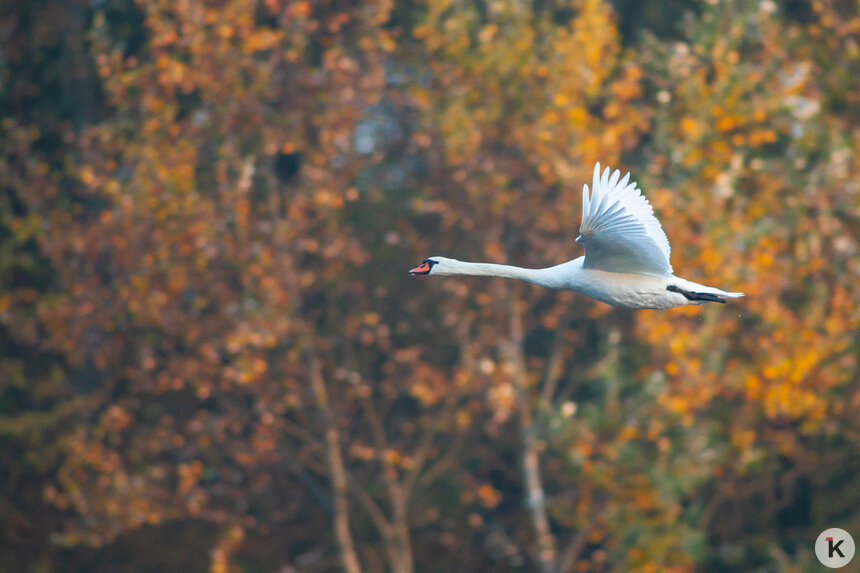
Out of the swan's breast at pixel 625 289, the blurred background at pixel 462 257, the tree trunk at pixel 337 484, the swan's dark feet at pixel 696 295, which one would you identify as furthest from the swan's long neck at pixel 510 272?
the tree trunk at pixel 337 484

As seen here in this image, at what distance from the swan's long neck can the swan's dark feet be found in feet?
1.93

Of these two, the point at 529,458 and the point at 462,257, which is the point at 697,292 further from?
the point at 462,257

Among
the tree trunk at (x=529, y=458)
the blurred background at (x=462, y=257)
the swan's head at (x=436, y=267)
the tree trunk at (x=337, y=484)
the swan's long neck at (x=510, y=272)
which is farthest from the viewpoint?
the tree trunk at (x=337, y=484)

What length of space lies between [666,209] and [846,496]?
14.7 feet

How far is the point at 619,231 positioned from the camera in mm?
6652

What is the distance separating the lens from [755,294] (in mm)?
12719

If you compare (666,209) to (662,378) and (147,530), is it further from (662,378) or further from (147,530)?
(147,530)

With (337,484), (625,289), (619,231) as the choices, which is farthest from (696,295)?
(337,484)

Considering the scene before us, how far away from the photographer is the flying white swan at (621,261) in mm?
6633

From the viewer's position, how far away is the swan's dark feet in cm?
661

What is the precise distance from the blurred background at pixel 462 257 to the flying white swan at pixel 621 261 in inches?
227

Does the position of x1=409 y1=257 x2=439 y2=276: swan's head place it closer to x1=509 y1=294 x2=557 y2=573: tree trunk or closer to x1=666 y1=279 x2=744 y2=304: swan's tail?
x1=666 y1=279 x2=744 y2=304: swan's tail

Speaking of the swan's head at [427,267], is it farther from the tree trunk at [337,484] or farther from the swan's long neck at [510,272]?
the tree trunk at [337,484]

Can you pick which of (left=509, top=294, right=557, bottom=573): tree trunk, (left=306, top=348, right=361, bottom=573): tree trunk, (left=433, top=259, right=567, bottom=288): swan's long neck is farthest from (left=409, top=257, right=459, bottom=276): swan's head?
(left=306, top=348, right=361, bottom=573): tree trunk
